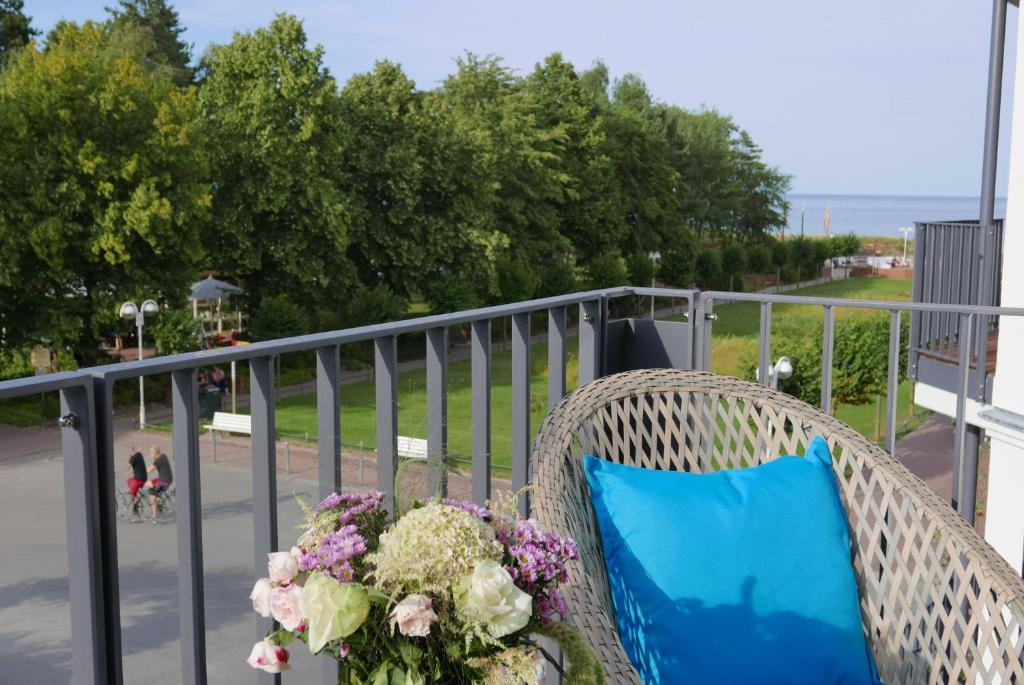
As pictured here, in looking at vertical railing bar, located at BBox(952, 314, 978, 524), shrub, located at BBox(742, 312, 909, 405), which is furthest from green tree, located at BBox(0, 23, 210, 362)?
vertical railing bar, located at BBox(952, 314, 978, 524)

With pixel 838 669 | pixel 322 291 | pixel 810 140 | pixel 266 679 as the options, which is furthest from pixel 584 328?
pixel 810 140

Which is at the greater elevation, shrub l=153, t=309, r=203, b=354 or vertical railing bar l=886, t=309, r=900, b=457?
vertical railing bar l=886, t=309, r=900, b=457

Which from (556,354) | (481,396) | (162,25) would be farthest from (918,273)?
(162,25)

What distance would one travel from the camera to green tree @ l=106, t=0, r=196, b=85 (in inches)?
1709

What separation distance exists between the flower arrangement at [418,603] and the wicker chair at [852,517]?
0.38 meters

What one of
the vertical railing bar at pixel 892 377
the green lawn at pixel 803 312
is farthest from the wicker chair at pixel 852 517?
the green lawn at pixel 803 312

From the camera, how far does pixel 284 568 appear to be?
4.09 feet

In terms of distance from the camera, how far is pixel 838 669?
214 cm

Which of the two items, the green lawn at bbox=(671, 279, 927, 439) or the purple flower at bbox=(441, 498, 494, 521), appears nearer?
the purple flower at bbox=(441, 498, 494, 521)

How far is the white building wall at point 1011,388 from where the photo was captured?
18.9ft

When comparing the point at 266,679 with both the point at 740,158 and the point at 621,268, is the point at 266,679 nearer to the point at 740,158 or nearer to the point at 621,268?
the point at 621,268

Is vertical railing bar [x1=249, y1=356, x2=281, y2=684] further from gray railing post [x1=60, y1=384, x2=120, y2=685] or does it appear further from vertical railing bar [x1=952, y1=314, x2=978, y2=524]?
vertical railing bar [x1=952, y1=314, x2=978, y2=524]

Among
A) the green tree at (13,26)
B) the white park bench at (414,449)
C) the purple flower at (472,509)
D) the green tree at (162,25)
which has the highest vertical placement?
the green tree at (162,25)

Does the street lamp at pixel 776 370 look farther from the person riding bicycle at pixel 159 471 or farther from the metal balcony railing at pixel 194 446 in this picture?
the person riding bicycle at pixel 159 471
